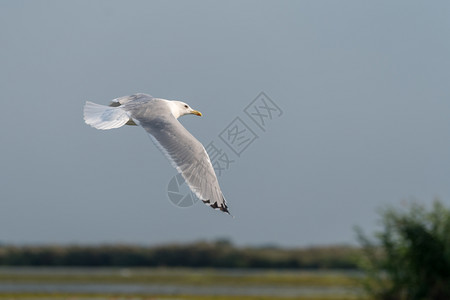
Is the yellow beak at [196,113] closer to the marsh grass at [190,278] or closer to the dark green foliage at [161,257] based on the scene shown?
the marsh grass at [190,278]

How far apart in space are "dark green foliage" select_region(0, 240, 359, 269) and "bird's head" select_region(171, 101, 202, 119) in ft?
99.2

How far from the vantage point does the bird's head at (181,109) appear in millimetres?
9855

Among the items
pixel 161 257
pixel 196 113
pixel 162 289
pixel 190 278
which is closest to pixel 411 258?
pixel 196 113

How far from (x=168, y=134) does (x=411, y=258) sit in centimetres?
934

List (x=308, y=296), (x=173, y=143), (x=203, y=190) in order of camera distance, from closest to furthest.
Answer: (x=203, y=190) < (x=173, y=143) < (x=308, y=296)

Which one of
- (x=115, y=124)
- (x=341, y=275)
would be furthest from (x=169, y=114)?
(x=341, y=275)

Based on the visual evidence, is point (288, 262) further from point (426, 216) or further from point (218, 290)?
point (426, 216)

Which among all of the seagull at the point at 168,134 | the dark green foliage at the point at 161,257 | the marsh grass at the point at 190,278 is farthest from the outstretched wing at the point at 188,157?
the dark green foliage at the point at 161,257

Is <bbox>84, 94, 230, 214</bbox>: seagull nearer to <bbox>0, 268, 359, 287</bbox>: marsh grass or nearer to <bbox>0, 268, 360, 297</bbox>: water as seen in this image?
<bbox>0, 268, 360, 297</bbox>: water

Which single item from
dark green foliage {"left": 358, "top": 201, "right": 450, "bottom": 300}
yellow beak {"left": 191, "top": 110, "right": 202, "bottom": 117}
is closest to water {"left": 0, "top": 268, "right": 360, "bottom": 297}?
dark green foliage {"left": 358, "top": 201, "right": 450, "bottom": 300}

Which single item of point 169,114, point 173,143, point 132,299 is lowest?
point 132,299

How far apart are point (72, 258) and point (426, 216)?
Answer: 29.6m

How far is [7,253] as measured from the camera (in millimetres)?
41031

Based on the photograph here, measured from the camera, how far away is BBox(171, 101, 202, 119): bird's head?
985cm
